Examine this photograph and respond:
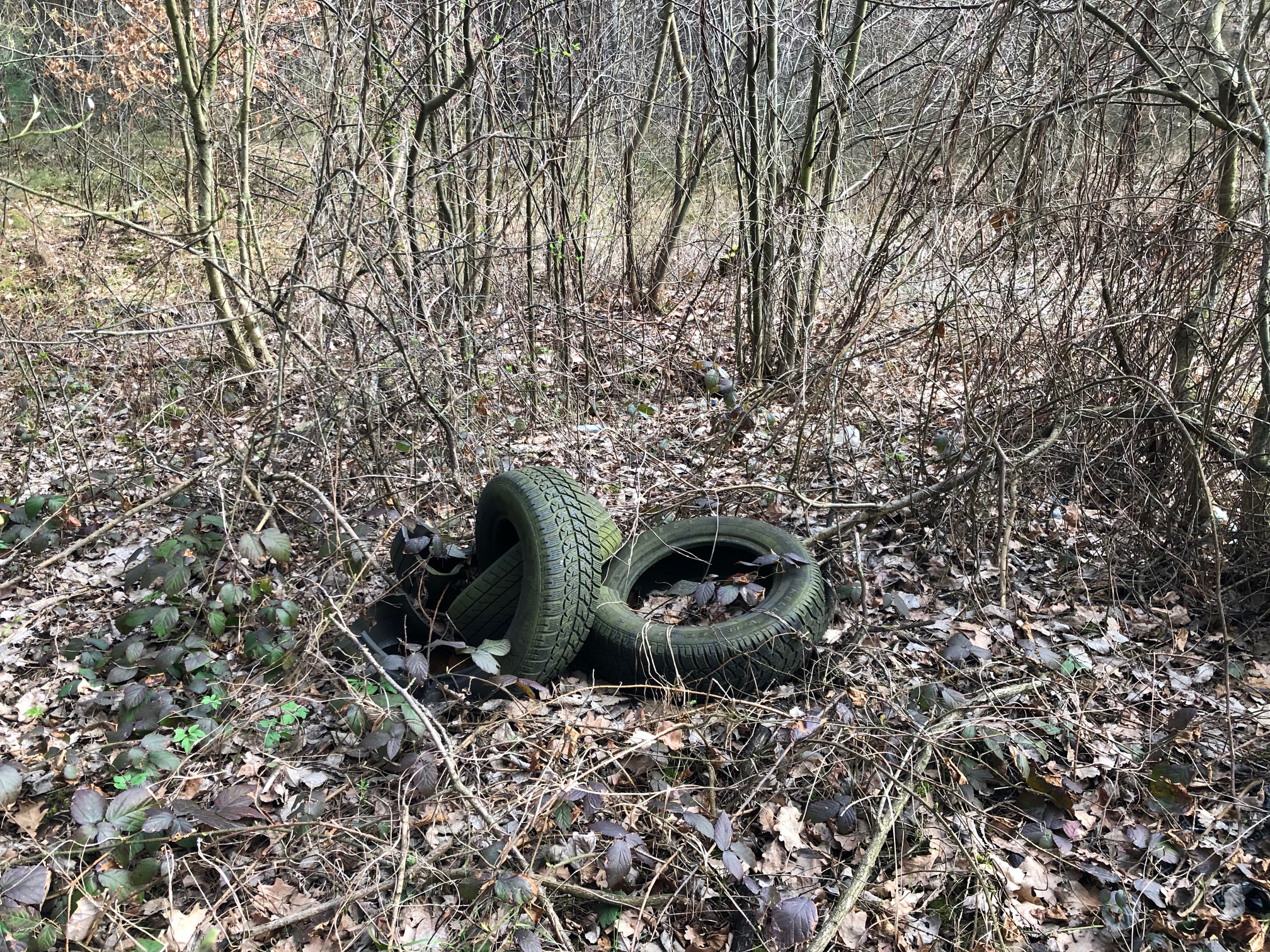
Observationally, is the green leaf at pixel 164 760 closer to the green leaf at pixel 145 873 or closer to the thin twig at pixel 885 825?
the green leaf at pixel 145 873

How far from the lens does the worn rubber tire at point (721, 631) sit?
3.51 m

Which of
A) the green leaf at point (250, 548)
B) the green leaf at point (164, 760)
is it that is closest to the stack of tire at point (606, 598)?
the green leaf at point (250, 548)

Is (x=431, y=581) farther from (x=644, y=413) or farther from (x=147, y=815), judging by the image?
(x=644, y=413)

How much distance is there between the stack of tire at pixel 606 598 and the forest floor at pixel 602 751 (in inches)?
5.6

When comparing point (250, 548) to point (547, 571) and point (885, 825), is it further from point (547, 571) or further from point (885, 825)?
point (885, 825)

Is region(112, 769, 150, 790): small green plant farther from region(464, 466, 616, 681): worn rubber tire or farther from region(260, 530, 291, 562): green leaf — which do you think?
region(464, 466, 616, 681): worn rubber tire

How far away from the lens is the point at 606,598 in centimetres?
387

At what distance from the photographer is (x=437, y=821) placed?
3.00m

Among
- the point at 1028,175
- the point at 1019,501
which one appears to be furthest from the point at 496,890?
the point at 1028,175

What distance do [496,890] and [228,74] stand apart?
280 inches

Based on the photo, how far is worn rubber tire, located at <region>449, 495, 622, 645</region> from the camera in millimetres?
3846

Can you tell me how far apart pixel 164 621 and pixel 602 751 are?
2.10 m

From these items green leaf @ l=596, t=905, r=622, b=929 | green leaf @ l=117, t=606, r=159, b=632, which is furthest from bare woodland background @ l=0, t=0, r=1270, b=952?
green leaf @ l=117, t=606, r=159, b=632

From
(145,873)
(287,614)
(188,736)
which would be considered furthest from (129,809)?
(287,614)
